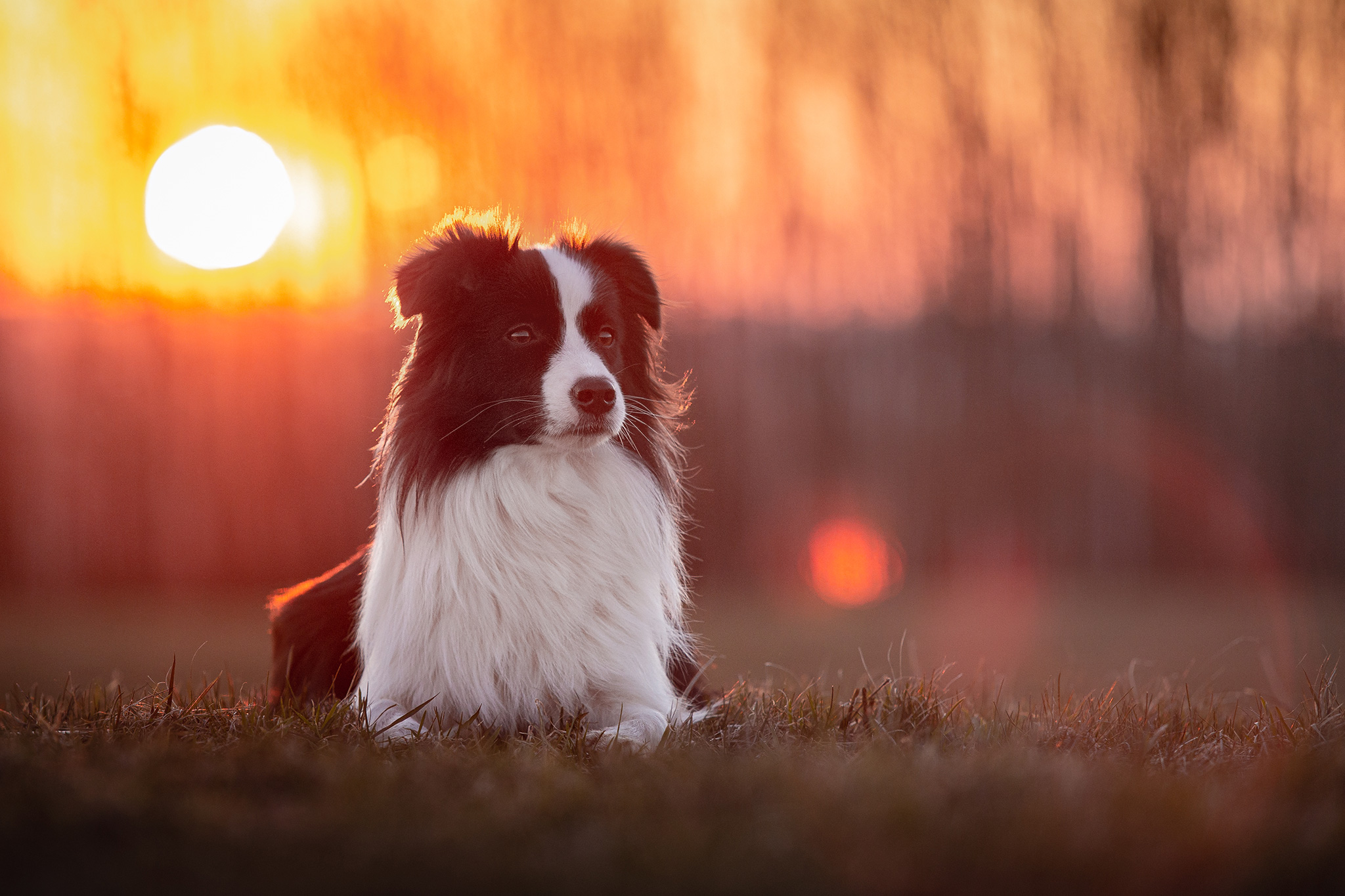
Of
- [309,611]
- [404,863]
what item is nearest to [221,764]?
[404,863]

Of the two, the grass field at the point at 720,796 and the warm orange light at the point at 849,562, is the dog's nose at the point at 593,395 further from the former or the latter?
the warm orange light at the point at 849,562

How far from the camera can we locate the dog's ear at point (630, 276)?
4469 mm

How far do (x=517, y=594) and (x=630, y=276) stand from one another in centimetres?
154

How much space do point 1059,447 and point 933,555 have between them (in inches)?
95.7

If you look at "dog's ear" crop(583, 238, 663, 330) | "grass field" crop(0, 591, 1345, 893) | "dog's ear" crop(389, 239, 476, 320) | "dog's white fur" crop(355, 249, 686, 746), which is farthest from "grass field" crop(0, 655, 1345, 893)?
"dog's ear" crop(583, 238, 663, 330)

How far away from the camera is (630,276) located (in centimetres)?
452

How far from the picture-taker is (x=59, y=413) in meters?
13.3

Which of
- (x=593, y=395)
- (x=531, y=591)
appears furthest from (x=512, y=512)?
(x=593, y=395)

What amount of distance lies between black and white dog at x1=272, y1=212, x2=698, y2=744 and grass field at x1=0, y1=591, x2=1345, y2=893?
0.22 metres

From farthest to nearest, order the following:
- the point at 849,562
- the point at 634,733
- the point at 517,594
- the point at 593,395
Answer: the point at 849,562, the point at 517,594, the point at 593,395, the point at 634,733

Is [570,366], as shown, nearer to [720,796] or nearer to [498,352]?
[498,352]

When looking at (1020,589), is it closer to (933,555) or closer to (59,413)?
(933,555)

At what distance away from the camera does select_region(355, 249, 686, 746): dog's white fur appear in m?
3.81

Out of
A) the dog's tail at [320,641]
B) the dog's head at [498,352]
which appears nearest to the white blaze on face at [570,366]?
the dog's head at [498,352]
